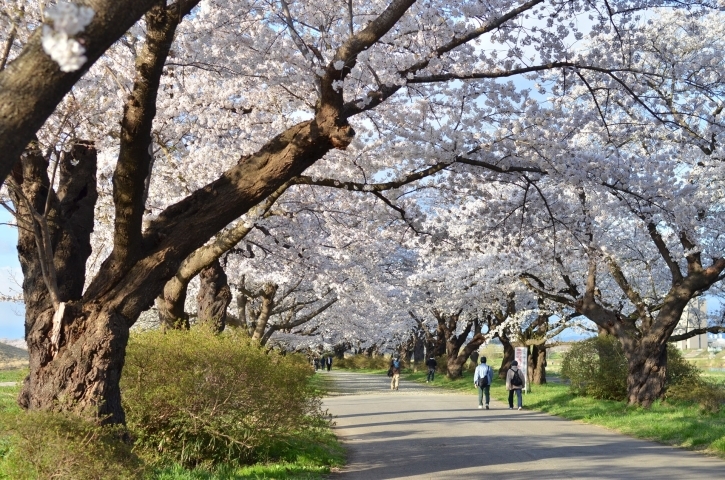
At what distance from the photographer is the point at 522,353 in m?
26.2

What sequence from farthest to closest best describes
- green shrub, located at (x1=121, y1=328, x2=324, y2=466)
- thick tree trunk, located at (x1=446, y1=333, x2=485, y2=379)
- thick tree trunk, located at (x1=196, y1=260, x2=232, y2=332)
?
1. thick tree trunk, located at (x1=446, y1=333, x2=485, y2=379)
2. thick tree trunk, located at (x1=196, y1=260, x2=232, y2=332)
3. green shrub, located at (x1=121, y1=328, x2=324, y2=466)

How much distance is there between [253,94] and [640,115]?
8.58 meters

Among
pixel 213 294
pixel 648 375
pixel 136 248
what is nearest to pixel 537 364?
pixel 648 375

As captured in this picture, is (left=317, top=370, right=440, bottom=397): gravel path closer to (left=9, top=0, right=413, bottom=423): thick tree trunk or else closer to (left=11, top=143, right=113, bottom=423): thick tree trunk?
(left=11, top=143, right=113, bottom=423): thick tree trunk

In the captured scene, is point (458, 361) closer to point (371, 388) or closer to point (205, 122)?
point (371, 388)

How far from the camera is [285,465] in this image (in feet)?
33.0

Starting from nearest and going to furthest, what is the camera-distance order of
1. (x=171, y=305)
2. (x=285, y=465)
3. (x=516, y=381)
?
(x=285, y=465)
(x=171, y=305)
(x=516, y=381)

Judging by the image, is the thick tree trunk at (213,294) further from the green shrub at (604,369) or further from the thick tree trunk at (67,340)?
the green shrub at (604,369)

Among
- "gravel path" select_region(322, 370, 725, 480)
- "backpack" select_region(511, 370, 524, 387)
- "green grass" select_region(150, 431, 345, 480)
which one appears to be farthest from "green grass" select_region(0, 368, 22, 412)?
"backpack" select_region(511, 370, 524, 387)

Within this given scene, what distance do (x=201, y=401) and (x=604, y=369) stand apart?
15568mm

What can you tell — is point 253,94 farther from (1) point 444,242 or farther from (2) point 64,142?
(2) point 64,142

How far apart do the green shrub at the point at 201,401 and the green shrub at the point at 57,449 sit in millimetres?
2930

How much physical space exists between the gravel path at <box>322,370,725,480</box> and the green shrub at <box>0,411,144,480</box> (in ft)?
13.3

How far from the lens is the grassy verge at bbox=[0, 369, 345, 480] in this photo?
866 cm
